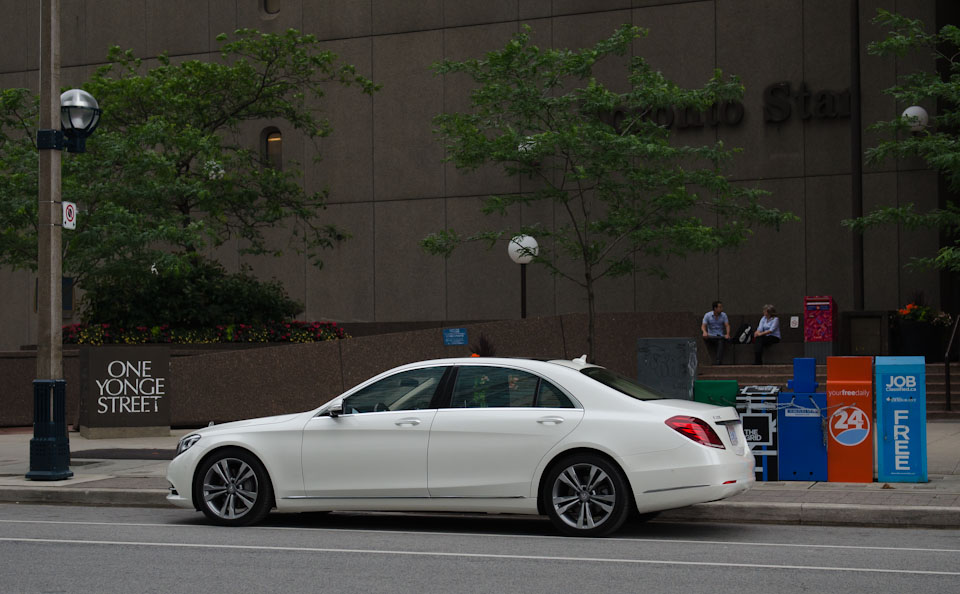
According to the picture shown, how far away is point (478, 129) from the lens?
58.7ft

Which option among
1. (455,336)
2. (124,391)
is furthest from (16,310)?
(455,336)

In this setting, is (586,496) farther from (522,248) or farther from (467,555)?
(522,248)

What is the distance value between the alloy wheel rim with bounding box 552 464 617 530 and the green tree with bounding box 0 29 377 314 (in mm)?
12101

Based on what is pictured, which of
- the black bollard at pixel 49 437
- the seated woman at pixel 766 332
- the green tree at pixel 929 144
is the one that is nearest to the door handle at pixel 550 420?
the black bollard at pixel 49 437

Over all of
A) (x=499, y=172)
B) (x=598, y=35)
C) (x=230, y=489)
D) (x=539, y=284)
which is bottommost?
(x=230, y=489)

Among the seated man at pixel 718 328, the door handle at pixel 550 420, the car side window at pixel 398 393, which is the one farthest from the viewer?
the seated man at pixel 718 328

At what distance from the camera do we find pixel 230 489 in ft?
34.1

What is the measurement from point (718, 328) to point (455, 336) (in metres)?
6.29

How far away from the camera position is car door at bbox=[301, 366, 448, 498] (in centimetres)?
990

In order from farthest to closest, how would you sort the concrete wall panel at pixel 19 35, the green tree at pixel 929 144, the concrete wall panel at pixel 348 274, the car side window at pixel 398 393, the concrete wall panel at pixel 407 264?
the concrete wall panel at pixel 19 35
the concrete wall panel at pixel 348 274
the concrete wall panel at pixel 407 264
the green tree at pixel 929 144
the car side window at pixel 398 393

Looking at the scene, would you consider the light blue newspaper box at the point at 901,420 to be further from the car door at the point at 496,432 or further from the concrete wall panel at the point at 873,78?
the concrete wall panel at the point at 873,78

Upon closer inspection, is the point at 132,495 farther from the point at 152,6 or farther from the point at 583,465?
the point at 152,6

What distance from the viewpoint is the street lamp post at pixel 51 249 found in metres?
13.5

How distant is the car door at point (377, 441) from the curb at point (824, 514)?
2.56 meters
